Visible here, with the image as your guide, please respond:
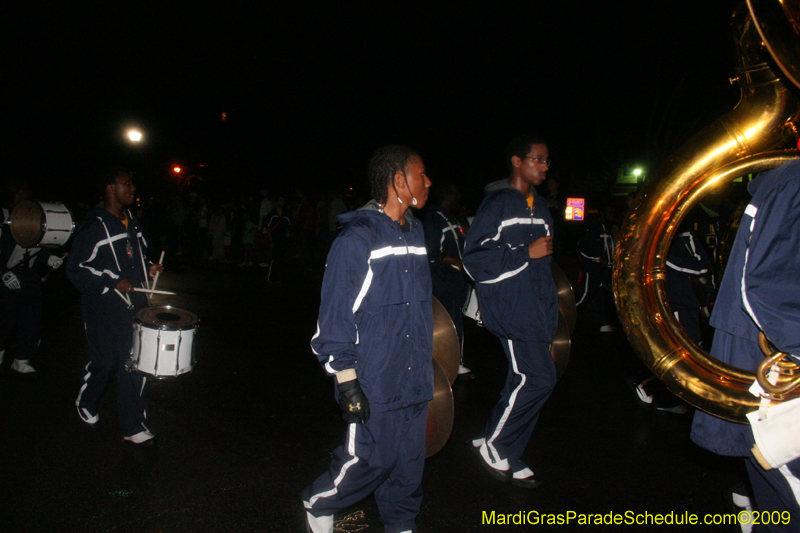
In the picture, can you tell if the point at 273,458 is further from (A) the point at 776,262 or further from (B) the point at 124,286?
(A) the point at 776,262

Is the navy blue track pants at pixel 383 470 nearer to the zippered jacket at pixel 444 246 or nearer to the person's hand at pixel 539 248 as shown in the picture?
the person's hand at pixel 539 248

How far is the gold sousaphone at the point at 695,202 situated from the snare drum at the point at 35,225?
4.98 m

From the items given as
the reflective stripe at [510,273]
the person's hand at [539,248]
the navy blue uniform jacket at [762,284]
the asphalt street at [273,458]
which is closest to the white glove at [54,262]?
the asphalt street at [273,458]

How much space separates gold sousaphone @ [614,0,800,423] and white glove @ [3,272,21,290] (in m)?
5.43

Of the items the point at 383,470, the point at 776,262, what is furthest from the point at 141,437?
the point at 776,262

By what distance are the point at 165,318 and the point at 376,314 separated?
2028mm

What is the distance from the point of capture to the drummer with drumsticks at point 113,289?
12.3 feet

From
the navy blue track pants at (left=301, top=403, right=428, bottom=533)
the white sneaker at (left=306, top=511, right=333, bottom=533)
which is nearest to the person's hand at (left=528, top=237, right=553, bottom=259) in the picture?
the navy blue track pants at (left=301, top=403, right=428, bottom=533)

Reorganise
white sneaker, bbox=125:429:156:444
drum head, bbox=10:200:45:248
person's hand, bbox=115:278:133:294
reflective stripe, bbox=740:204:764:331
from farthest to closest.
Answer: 1. drum head, bbox=10:200:45:248
2. white sneaker, bbox=125:429:156:444
3. person's hand, bbox=115:278:133:294
4. reflective stripe, bbox=740:204:764:331

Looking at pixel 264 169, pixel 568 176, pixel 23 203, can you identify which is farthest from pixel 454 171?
pixel 23 203

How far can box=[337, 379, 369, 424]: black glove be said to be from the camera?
2.49 m

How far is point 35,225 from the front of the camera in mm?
5086

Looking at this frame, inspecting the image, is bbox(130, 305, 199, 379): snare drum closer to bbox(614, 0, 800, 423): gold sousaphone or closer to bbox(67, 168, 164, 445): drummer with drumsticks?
bbox(67, 168, 164, 445): drummer with drumsticks

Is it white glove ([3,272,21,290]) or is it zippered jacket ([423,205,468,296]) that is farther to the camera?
zippered jacket ([423,205,468,296])
